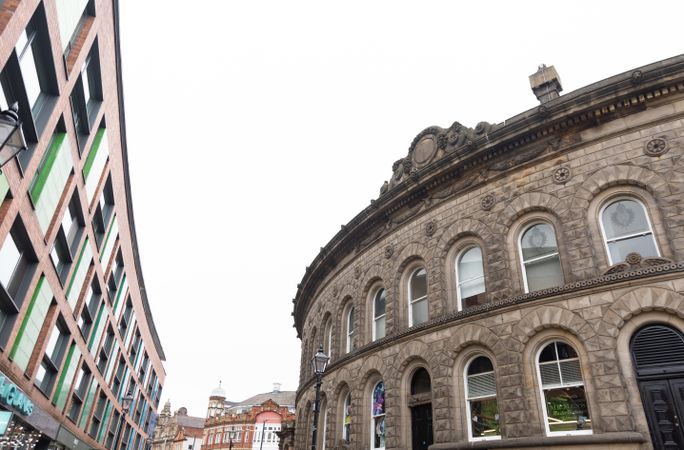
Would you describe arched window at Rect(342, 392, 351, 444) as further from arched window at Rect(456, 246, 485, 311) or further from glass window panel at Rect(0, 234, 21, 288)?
glass window panel at Rect(0, 234, 21, 288)

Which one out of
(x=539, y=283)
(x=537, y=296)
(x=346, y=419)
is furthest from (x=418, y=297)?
(x=346, y=419)

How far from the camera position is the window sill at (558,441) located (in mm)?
10586

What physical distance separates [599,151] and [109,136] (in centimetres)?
1941

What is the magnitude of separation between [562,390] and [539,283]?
301cm

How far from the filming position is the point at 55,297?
17781 millimetres

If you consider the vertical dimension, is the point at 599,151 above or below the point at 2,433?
above

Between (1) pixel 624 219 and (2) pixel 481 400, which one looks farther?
(2) pixel 481 400

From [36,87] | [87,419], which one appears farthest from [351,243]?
[87,419]

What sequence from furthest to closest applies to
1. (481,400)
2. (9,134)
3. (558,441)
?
(481,400) → (558,441) → (9,134)

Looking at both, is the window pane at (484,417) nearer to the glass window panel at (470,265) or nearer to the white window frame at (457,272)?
the white window frame at (457,272)

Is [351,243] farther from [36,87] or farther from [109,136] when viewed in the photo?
[36,87]

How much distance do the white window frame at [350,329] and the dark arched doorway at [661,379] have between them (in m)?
11.8

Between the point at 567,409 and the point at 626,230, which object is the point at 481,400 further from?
the point at 626,230

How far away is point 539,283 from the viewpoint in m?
13.9
